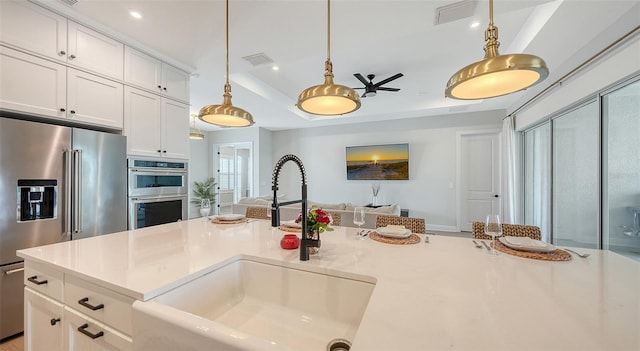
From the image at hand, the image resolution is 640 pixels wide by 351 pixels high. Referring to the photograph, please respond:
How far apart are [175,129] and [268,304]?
2.62 metres

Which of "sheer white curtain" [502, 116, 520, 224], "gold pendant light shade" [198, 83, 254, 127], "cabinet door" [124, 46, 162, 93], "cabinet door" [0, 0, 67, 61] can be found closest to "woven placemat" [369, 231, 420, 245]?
"gold pendant light shade" [198, 83, 254, 127]

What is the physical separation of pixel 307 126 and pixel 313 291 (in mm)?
5929

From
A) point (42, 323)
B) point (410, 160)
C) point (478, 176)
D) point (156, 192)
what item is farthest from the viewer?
point (410, 160)

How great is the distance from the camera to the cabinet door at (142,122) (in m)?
2.53

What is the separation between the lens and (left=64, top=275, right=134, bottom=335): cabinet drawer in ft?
2.92

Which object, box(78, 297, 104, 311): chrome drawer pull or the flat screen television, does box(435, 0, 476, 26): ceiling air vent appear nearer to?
box(78, 297, 104, 311): chrome drawer pull

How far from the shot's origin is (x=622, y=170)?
7.44 ft

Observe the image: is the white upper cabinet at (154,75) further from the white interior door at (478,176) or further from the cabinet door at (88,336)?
the white interior door at (478,176)

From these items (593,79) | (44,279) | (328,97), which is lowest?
(44,279)

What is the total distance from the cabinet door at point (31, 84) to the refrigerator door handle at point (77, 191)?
386mm

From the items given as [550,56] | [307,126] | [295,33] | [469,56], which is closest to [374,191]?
[307,126]

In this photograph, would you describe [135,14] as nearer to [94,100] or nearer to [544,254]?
[94,100]

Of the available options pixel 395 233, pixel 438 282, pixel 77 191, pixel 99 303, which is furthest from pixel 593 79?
pixel 77 191

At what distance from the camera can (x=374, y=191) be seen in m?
6.02
